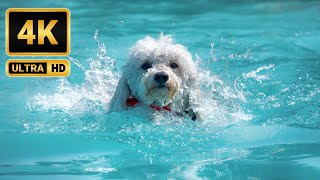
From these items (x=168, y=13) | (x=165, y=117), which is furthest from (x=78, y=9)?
(x=165, y=117)

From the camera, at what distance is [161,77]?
5.90m

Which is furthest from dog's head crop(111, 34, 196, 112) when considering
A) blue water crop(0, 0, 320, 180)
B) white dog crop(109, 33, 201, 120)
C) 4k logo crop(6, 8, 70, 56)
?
4k logo crop(6, 8, 70, 56)

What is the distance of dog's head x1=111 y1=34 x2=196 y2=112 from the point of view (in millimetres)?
5977

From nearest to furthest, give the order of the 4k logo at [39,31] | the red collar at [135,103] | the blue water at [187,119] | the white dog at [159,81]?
the blue water at [187,119], the white dog at [159,81], the red collar at [135,103], the 4k logo at [39,31]

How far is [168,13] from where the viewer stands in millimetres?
12711

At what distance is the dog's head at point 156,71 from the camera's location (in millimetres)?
5977

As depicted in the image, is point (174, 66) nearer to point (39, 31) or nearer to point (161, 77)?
point (161, 77)

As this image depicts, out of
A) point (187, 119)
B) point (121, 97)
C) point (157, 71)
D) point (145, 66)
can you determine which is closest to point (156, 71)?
point (157, 71)

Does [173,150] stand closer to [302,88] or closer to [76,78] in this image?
[302,88]

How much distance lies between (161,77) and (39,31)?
1.99 metres

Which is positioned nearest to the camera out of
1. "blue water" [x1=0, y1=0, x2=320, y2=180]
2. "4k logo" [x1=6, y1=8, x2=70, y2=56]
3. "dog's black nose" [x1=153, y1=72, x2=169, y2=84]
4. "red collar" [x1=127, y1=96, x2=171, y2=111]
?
"blue water" [x1=0, y1=0, x2=320, y2=180]

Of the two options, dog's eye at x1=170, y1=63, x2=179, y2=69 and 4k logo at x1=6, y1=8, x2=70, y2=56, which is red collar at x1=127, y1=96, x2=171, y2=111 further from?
4k logo at x1=6, y1=8, x2=70, y2=56

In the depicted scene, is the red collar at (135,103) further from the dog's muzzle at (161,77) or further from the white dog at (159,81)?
the dog's muzzle at (161,77)

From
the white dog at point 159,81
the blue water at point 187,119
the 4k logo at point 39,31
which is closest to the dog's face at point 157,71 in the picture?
the white dog at point 159,81
